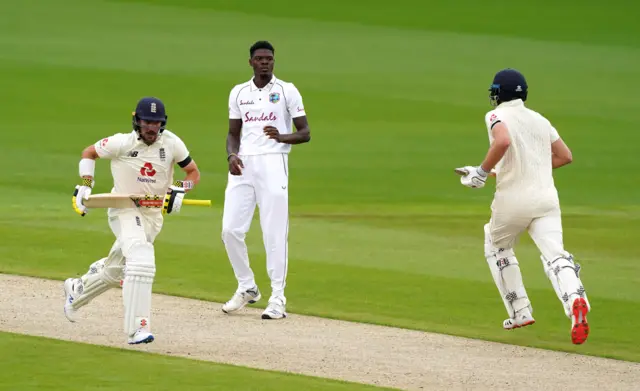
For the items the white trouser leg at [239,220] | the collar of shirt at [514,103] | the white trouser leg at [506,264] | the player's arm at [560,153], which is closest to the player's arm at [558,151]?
the player's arm at [560,153]

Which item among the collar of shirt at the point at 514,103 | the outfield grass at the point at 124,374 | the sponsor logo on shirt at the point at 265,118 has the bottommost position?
the outfield grass at the point at 124,374

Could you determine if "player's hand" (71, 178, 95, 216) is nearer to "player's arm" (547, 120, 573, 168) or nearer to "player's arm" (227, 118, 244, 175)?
"player's arm" (227, 118, 244, 175)

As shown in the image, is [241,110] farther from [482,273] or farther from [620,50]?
[620,50]

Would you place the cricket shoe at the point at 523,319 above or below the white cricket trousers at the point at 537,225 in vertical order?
below

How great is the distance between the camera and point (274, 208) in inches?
446

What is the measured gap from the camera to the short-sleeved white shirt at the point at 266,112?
11.3m

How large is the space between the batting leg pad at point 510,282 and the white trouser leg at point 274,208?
179 centimetres

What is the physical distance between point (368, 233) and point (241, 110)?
14.3ft

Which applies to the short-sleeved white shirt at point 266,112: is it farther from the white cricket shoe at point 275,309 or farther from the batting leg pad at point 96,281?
the batting leg pad at point 96,281

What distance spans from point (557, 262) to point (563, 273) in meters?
0.13

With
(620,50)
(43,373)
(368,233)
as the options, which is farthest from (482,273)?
(620,50)

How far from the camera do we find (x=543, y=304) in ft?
38.7

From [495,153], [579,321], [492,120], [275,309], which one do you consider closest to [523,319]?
[579,321]

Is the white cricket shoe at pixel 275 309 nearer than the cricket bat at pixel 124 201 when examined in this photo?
No
